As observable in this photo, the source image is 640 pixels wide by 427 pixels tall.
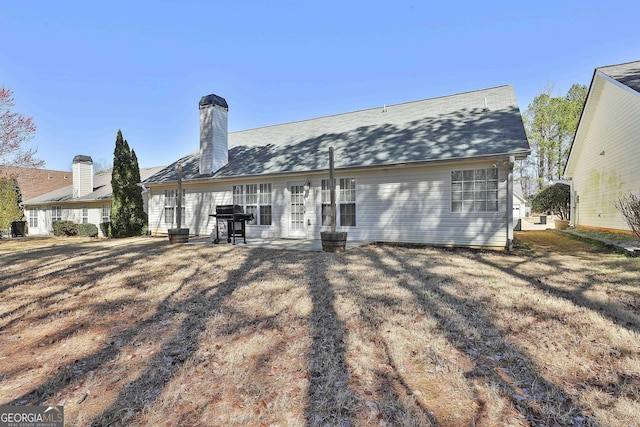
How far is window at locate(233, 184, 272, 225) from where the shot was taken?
38.6ft

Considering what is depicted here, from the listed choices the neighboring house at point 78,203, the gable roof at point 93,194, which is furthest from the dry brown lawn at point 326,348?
the gable roof at point 93,194

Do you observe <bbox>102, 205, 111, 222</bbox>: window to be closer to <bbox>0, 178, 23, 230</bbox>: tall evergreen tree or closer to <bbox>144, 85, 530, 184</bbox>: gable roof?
<bbox>0, 178, 23, 230</bbox>: tall evergreen tree

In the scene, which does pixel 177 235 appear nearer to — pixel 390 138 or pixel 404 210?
pixel 404 210

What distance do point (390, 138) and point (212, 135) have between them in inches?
291

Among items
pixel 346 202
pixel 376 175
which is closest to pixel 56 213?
pixel 346 202

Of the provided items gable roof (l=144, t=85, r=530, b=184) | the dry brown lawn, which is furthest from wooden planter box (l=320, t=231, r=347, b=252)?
gable roof (l=144, t=85, r=530, b=184)

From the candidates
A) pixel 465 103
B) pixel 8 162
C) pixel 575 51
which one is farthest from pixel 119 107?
pixel 575 51

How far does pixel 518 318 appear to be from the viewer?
3.43 meters

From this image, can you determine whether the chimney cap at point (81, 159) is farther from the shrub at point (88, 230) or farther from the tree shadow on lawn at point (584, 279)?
the tree shadow on lawn at point (584, 279)

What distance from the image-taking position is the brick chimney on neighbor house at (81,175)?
19406 mm

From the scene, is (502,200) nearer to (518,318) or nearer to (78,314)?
(518,318)

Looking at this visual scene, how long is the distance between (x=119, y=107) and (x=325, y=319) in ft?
71.2

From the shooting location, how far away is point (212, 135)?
13094mm

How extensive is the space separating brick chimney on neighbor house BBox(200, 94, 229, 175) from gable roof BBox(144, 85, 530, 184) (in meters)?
0.37
